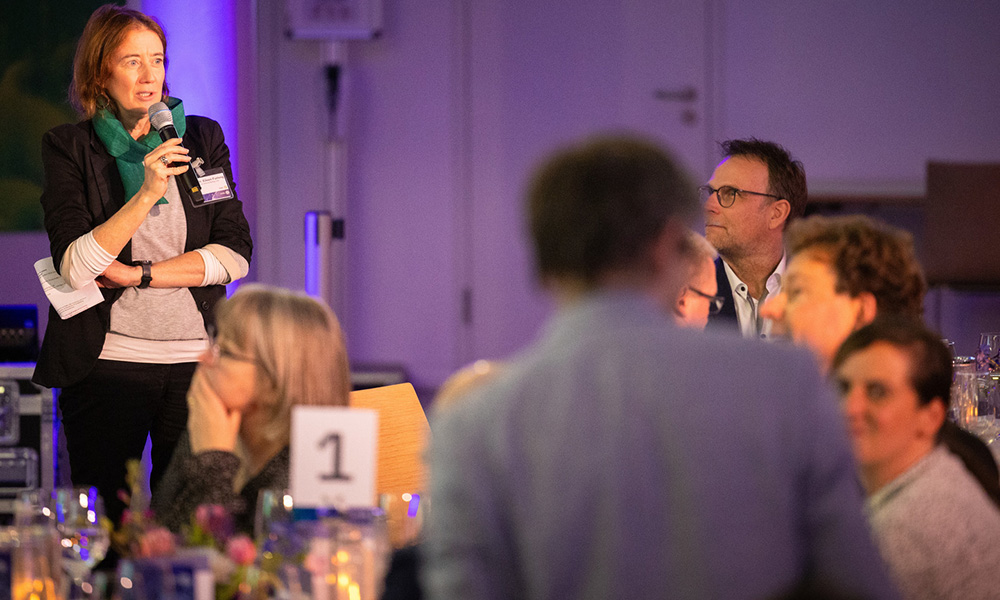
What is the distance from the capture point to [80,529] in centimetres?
168

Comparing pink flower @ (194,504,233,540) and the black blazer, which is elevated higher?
the black blazer

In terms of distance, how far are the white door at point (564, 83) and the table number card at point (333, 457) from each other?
13.7 ft

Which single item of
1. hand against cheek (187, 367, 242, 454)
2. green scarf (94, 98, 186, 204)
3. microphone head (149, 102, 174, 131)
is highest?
microphone head (149, 102, 174, 131)

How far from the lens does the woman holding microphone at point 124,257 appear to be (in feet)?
8.28

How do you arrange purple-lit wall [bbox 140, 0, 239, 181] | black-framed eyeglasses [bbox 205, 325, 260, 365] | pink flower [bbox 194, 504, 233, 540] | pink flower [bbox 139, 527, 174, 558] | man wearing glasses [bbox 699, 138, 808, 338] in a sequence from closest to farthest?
pink flower [bbox 139, 527, 174, 558]
pink flower [bbox 194, 504, 233, 540]
black-framed eyeglasses [bbox 205, 325, 260, 365]
man wearing glasses [bbox 699, 138, 808, 338]
purple-lit wall [bbox 140, 0, 239, 181]

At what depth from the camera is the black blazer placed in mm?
2521

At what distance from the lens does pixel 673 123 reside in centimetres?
572

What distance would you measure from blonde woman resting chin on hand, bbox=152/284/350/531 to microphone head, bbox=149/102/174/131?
76 cm

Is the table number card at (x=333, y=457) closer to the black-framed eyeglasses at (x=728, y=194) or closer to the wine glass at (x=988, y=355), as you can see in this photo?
the black-framed eyeglasses at (x=728, y=194)

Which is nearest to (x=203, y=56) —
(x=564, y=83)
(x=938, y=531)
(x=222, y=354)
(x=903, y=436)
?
(x=564, y=83)

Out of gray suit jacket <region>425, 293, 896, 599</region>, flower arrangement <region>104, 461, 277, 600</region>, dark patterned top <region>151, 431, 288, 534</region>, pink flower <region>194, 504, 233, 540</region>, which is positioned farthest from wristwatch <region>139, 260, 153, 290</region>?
gray suit jacket <region>425, 293, 896, 599</region>

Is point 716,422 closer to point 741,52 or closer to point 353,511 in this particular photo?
point 353,511

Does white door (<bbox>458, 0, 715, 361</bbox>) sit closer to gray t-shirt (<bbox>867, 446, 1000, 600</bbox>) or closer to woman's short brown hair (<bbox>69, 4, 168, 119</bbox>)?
woman's short brown hair (<bbox>69, 4, 168, 119</bbox>)

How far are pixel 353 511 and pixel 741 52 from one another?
4677 millimetres
